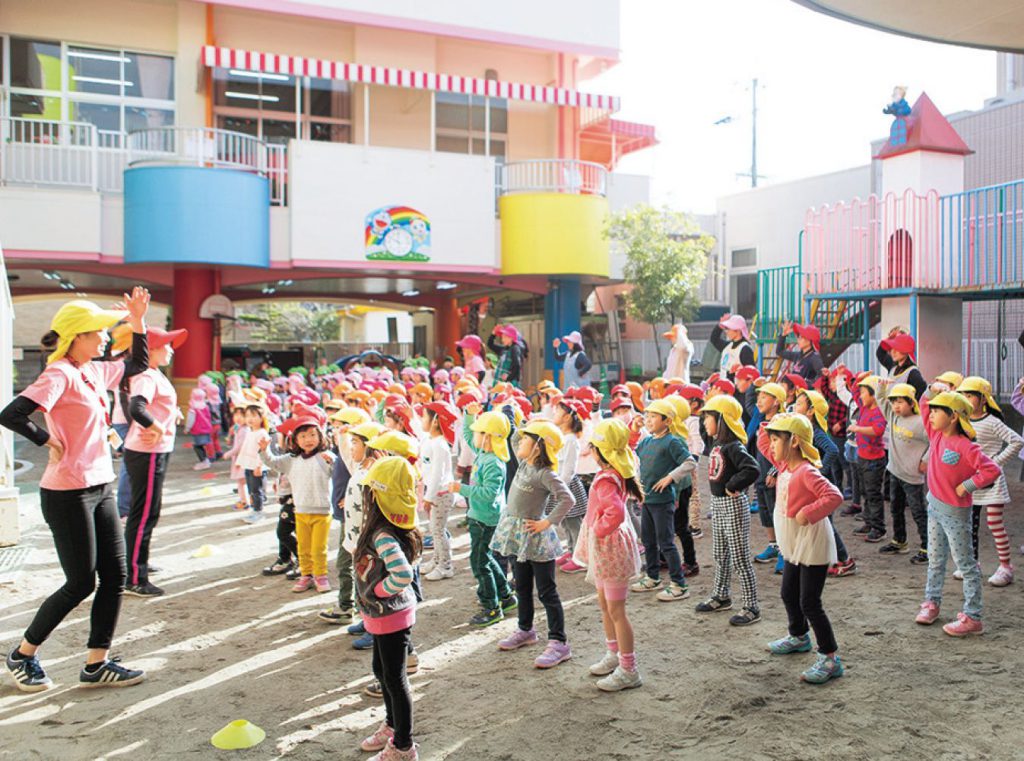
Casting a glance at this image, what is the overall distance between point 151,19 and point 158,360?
15.6 m

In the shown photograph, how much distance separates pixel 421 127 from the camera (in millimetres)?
22719

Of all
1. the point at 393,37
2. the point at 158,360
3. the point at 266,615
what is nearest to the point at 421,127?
the point at 393,37

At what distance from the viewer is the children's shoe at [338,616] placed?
244 inches

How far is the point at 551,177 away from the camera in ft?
69.5

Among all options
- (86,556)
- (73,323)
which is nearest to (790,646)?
(86,556)

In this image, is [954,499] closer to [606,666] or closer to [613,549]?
[613,549]

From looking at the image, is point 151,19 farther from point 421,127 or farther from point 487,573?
point 487,573

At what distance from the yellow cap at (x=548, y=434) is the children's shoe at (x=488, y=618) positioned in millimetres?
1242

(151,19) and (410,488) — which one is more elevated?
(151,19)

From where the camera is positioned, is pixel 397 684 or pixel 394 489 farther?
pixel 394 489

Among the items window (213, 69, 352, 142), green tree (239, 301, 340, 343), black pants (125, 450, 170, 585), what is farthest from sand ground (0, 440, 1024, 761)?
green tree (239, 301, 340, 343)

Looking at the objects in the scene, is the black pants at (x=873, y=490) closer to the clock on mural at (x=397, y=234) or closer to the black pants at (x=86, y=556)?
the black pants at (x=86, y=556)

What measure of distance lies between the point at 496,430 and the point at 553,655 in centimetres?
156

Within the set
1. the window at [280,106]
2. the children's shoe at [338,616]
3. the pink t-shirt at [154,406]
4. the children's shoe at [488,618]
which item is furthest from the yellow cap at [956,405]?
the window at [280,106]
